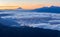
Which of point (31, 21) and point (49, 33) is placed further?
point (31, 21)

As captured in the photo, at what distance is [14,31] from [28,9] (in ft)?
0.94

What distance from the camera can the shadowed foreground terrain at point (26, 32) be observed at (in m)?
1.27

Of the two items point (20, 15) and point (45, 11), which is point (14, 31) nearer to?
point (20, 15)

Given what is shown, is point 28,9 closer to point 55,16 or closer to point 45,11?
point 45,11

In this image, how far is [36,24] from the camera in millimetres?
1355

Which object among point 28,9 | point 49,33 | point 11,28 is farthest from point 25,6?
point 49,33

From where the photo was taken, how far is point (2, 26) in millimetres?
1359

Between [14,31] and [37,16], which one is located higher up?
[37,16]

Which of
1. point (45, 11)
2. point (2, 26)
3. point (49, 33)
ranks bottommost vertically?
point (49, 33)

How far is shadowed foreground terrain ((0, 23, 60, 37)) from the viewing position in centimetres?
127

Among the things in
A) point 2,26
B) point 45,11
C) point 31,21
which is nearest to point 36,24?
point 31,21

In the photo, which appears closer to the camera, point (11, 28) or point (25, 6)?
point (11, 28)

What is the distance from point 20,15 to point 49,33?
34 cm

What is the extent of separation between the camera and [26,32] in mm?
1285
